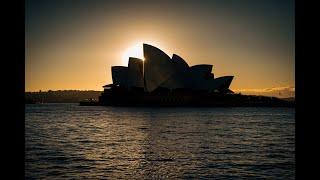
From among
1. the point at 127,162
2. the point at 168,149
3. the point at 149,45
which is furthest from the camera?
the point at 149,45

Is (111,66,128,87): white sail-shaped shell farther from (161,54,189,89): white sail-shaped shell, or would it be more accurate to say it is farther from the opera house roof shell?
(161,54,189,89): white sail-shaped shell

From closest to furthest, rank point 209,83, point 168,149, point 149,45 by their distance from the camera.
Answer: point 168,149 < point 149,45 < point 209,83

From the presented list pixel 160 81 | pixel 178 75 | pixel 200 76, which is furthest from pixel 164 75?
pixel 200 76

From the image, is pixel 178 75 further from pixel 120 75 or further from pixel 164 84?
pixel 120 75

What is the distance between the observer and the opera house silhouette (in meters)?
78.1

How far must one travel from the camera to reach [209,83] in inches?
3720

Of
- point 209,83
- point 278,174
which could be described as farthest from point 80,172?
point 209,83

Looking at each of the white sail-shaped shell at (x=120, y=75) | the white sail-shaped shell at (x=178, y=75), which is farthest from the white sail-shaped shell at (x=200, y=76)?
the white sail-shaped shell at (x=120, y=75)

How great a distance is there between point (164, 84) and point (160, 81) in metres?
2.98

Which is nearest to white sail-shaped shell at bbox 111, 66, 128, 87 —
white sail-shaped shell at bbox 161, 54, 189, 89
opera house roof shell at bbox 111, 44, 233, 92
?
opera house roof shell at bbox 111, 44, 233, 92
